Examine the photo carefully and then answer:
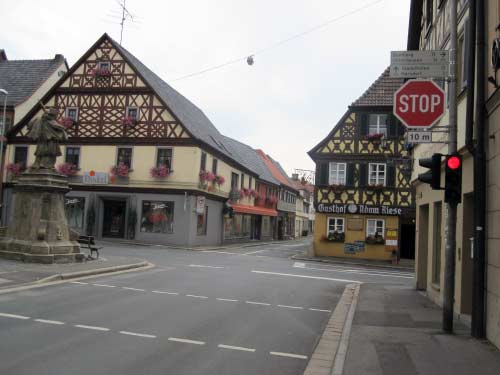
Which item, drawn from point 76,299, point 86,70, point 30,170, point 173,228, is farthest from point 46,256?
point 86,70

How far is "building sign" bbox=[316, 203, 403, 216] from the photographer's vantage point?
31.2 metres

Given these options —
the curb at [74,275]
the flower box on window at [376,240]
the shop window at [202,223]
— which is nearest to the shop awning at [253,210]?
the shop window at [202,223]

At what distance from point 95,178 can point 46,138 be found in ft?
61.4

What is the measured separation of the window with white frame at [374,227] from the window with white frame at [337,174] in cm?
294

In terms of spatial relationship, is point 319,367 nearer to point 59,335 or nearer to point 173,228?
point 59,335

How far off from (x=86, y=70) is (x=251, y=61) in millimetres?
19343

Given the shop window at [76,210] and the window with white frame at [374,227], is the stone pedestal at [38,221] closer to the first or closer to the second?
the shop window at [76,210]

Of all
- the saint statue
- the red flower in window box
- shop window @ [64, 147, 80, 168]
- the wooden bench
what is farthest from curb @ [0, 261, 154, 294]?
shop window @ [64, 147, 80, 168]

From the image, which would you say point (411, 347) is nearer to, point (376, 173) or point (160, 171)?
point (376, 173)

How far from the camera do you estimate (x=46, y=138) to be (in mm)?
17031

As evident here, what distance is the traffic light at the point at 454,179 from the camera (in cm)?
812

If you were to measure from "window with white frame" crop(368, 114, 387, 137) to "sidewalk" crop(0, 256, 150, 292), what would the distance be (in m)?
18.7

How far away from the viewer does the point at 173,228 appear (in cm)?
3344

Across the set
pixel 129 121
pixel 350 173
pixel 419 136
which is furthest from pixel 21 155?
pixel 419 136
